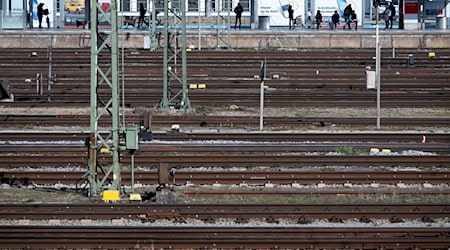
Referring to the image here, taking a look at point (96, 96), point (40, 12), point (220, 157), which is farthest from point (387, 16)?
point (96, 96)

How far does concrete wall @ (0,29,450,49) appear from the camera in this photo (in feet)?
180

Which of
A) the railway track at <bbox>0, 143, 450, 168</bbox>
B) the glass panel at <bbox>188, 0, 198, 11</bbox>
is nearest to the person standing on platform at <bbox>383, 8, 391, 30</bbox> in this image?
the glass panel at <bbox>188, 0, 198, 11</bbox>

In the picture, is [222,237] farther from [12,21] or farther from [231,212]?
[12,21]

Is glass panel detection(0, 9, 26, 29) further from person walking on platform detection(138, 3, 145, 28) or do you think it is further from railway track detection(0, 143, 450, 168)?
railway track detection(0, 143, 450, 168)

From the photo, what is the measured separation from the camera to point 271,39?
5516cm

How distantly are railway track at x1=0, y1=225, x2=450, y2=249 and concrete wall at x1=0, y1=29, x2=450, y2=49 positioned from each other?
37485mm

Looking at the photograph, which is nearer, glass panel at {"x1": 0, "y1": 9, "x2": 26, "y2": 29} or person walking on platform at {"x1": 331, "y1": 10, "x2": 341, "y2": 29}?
glass panel at {"x1": 0, "y1": 9, "x2": 26, "y2": 29}

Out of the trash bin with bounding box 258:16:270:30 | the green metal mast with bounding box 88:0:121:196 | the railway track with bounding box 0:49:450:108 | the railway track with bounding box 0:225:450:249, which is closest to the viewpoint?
the railway track with bounding box 0:225:450:249

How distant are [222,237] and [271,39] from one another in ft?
127

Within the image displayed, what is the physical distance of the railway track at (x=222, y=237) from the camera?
16375 mm

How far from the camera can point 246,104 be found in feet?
130

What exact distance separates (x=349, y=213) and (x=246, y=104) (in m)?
20.8

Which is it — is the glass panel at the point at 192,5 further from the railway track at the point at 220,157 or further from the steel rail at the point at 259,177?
the steel rail at the point at 259,177

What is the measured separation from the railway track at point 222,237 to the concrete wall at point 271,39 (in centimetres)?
3748
